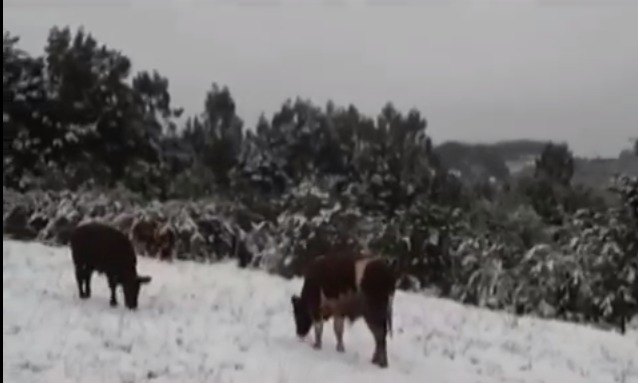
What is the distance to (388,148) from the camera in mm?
35000

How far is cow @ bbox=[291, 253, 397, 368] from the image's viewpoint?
9875 mm

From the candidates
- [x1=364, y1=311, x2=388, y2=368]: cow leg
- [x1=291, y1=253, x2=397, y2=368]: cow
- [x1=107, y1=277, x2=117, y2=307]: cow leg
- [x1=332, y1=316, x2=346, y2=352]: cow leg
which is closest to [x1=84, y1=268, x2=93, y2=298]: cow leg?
[x1=107, y1=277, x2=117, y2=307]: cow leg

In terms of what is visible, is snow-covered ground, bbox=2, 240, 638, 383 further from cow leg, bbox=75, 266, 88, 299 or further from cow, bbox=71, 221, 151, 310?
cow, bbox=71, 221, 151, 310

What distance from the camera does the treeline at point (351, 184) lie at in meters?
21.8

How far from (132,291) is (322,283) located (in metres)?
2.34

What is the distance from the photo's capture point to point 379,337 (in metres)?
9.84

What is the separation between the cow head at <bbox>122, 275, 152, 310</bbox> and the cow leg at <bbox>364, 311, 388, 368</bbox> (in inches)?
116

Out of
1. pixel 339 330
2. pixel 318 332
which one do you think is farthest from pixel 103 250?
pixel 339 330

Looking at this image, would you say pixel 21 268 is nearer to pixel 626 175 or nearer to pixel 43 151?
pixel 626 175

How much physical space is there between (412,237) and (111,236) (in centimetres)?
1390

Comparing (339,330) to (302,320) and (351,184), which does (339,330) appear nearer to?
(302,320)

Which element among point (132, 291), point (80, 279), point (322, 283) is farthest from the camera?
point (80, 279)

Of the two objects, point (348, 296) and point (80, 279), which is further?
point (80, 279)

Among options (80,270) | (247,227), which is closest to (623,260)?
(247,227)
